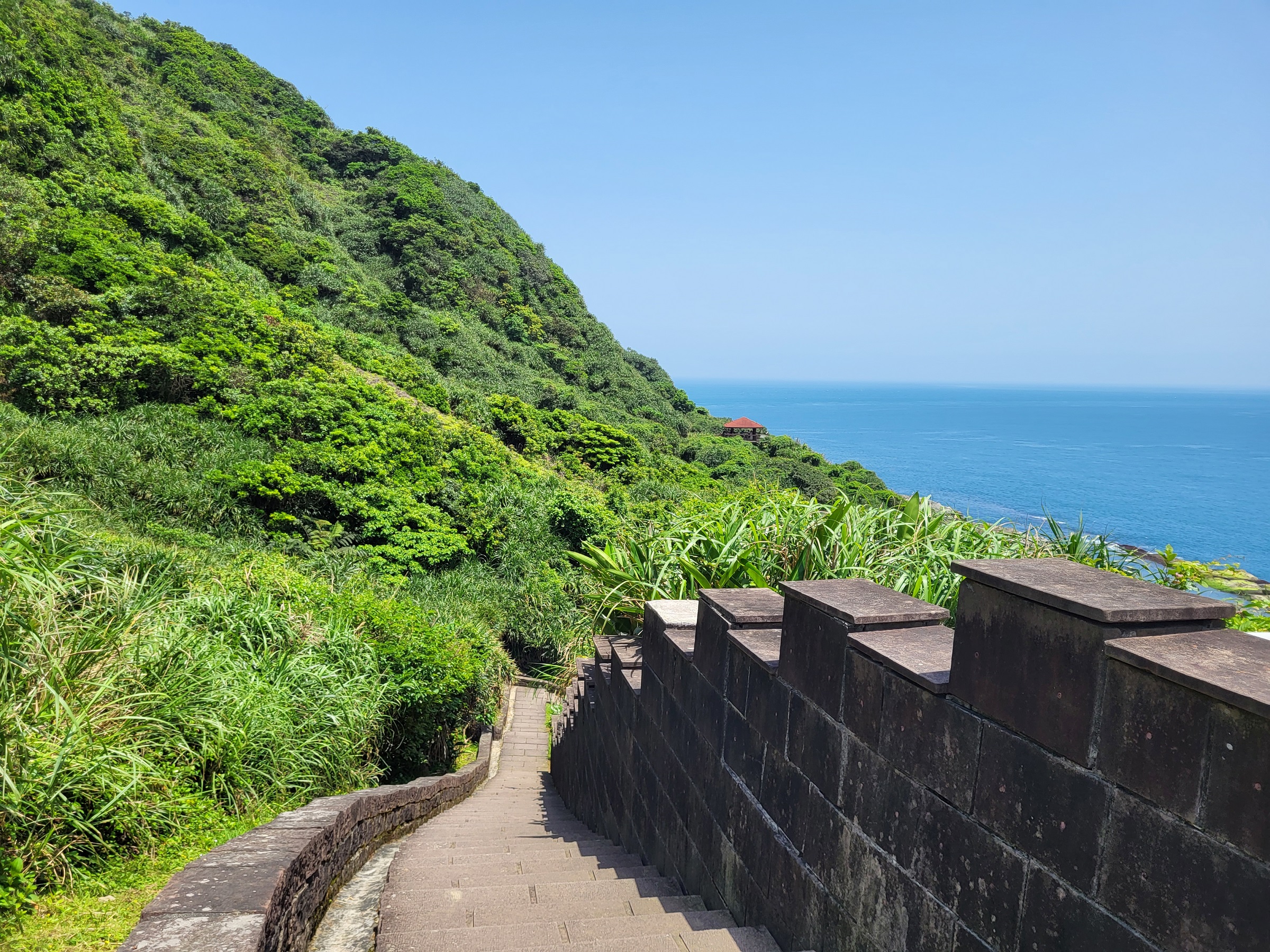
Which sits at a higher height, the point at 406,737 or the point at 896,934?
the point at 896,934

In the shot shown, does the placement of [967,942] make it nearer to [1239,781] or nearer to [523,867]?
[1239,781]

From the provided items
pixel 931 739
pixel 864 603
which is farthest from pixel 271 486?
pixel 931 739

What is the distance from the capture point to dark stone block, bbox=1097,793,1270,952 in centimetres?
109

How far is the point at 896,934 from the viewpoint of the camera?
72.2 inches

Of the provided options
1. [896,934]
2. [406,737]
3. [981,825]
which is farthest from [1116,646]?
[406,737]

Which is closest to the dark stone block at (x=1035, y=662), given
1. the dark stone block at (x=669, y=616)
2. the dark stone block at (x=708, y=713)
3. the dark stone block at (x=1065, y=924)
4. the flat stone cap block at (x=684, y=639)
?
the dark stone block at (x=1065, y=924)

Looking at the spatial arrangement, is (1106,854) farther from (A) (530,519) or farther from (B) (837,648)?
(A) (530,519)

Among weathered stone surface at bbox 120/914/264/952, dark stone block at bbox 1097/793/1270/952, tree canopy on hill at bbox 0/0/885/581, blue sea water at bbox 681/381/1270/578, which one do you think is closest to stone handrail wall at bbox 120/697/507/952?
weathered stone surface at bbox 120/914/264/952

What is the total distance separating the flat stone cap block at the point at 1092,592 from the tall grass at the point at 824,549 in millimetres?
1833

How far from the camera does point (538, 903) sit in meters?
2.91

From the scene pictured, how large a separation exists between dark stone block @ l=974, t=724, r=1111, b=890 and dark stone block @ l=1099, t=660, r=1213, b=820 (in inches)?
3.2

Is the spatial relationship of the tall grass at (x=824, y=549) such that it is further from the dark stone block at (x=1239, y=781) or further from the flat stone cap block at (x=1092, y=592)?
the dark stone block at (x=1239, y=781)

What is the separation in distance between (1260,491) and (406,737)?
6507cm

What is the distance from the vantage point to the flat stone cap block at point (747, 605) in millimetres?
2768
